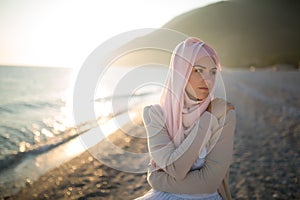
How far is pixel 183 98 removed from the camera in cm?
210

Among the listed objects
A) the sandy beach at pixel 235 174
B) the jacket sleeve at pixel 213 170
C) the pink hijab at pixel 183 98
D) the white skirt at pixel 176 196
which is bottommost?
the sandy beach at pixel 235 174

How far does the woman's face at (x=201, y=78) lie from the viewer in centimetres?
210

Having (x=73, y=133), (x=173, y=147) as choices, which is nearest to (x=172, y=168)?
(x=173, y=147)

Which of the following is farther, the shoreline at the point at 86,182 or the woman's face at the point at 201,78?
the shoreline at the point at 86,182

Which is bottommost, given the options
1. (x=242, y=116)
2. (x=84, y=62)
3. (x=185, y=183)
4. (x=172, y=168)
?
(x=242, y=116)

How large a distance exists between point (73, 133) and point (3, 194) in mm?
7289

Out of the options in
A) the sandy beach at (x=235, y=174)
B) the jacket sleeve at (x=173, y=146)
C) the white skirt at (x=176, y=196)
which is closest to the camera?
the jacket sleeve at (x=173, y=146)

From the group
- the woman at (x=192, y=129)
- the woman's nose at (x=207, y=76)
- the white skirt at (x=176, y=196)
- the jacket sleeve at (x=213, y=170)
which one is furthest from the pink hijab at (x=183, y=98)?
the white skirt at (x=176, y=196)

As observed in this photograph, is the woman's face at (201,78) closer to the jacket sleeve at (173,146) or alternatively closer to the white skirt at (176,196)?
the jacket sleeve at (173,146)

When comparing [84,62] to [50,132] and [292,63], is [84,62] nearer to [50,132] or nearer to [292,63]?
[50,132]

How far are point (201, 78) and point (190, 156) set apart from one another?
0.57 m

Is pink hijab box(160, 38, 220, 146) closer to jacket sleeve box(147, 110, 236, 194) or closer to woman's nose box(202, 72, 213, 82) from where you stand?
woman's nose box(202, 72, 213, 82)

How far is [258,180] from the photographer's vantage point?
6367 millimetres

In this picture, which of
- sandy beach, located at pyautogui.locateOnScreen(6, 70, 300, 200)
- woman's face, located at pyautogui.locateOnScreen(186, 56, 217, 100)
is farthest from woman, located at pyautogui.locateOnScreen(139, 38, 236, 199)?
sandy beach, located at pyautogui.locateOnScreen(6, 70, 300, 200)
